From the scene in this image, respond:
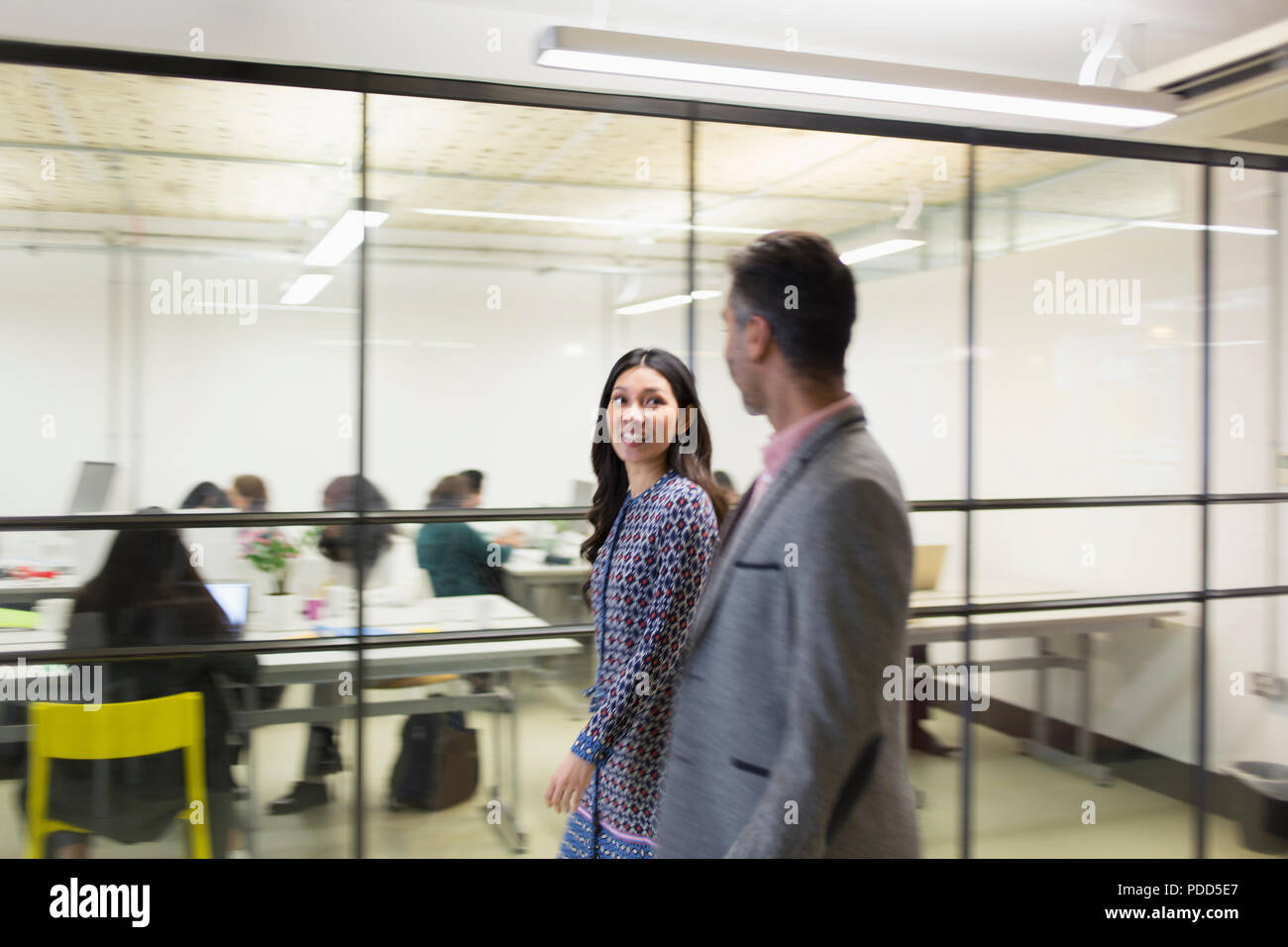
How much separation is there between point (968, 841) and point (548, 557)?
6.08ft

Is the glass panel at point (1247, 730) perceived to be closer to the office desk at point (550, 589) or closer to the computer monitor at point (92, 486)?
the office desk at point (550, 589)

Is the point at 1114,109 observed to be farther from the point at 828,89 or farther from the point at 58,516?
the point at 58,516

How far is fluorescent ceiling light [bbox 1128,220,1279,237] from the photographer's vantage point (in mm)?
3796

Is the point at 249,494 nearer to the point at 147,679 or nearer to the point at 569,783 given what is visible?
the point at 147,679

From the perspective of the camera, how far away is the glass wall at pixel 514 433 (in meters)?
2.74

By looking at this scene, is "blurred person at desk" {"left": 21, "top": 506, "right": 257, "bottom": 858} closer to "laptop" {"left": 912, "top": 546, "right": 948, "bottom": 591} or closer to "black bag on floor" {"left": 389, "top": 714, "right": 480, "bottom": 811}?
"black bag on floor" {"left": 389, "top": 714, "right": 480, "bottom": 811}

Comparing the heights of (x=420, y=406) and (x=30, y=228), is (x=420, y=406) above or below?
below

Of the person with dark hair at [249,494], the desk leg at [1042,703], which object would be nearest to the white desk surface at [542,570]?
the person with dark hair at [249,494]

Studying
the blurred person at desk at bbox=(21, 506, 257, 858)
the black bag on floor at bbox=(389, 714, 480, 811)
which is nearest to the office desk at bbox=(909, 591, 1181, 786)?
the black bag on floor at bbox=(389, 714, 480, 811)

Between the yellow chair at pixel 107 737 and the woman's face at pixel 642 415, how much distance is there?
62.5 inches

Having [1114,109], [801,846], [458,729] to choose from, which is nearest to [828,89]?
[1114,109]

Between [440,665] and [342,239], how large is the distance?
1306mm

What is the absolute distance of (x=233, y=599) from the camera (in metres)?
2.81
